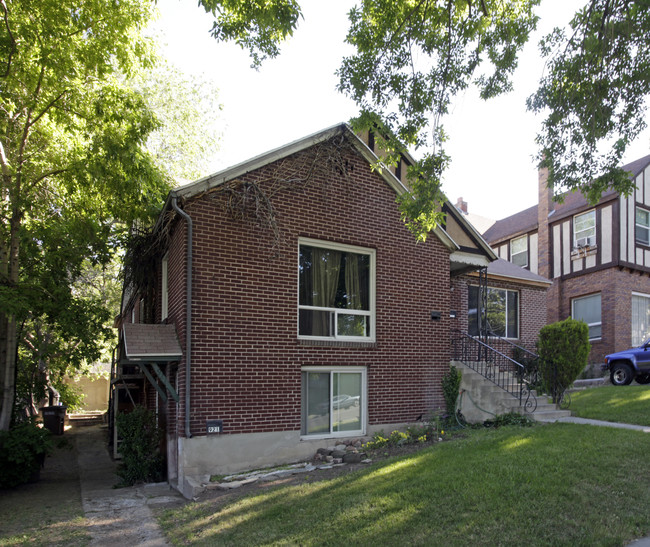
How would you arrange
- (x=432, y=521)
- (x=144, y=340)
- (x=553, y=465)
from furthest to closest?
1. (x=144, y=340)
2. (x=553, y=465)
3. (x=432, y=521)

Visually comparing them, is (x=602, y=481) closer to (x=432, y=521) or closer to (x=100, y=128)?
(x=432, y=521)

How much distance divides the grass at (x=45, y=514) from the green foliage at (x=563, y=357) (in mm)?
9758

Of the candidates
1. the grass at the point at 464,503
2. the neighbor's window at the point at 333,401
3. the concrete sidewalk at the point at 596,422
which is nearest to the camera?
the grass at the point at 464,503

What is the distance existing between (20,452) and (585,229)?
2057 centimetres

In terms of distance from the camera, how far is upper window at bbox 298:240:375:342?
1084 centimetres

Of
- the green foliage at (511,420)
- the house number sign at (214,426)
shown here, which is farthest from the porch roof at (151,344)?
the green foliage at (511,420)

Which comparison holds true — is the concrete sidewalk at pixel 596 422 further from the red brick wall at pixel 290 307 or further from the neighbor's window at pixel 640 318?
the neighbor's window at pixel 640 318

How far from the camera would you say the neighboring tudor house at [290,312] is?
31.2 feet

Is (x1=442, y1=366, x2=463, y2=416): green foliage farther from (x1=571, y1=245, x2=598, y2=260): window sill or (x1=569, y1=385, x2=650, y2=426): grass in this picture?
(x1=571, y1=245, x2=598, y2=260): window sill

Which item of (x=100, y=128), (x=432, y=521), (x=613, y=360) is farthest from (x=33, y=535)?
(x=613, y=360)

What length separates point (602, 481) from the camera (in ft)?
21.0

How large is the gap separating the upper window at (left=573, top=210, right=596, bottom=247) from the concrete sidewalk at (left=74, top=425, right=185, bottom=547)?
18.4 meters

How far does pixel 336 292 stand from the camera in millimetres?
11156

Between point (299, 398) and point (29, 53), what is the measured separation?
8.47 metres
